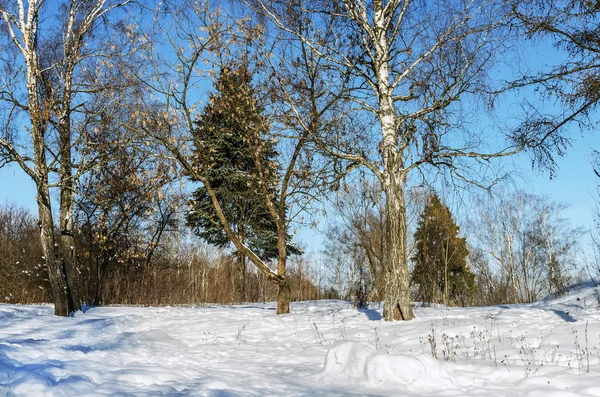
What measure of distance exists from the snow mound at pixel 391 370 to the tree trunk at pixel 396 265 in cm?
341

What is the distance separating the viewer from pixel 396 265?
8.38 metres

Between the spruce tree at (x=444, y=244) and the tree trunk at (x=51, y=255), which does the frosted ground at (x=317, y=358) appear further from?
the spruce tree at (x=444, y=244)

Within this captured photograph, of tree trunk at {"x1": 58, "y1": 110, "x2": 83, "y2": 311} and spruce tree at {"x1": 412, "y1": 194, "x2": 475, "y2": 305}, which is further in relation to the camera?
spruce tree at {"x1": 412, "y1": 194, "x2": 475, "y2": 305}

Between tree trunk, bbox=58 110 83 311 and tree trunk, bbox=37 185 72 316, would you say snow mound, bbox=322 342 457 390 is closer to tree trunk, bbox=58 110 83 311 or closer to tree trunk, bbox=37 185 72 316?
tree trunk, bbox=37 185 72 316

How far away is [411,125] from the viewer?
28.8ft

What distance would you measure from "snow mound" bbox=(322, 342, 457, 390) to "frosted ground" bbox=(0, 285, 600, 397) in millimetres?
11

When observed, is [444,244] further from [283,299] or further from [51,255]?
[51,255]

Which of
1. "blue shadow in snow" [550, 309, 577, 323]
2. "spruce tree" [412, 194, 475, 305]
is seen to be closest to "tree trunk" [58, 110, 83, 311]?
"blue shadow in snow" [550, 309, 577, 323]

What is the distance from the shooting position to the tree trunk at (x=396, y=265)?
8.37 m

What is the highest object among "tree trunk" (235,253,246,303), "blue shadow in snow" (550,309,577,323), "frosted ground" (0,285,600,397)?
"tree trunk" (235,253,246,303)

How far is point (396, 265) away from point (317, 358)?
285 cm

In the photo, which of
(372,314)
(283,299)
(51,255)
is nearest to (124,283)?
(51,255)

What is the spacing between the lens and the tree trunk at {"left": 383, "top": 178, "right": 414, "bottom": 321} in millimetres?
8367

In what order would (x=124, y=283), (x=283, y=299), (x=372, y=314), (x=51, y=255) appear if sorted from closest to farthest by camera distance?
(x=51, y=255)
(x=372, y=314)
(x=283, y=299)
(x=124, y=283)
